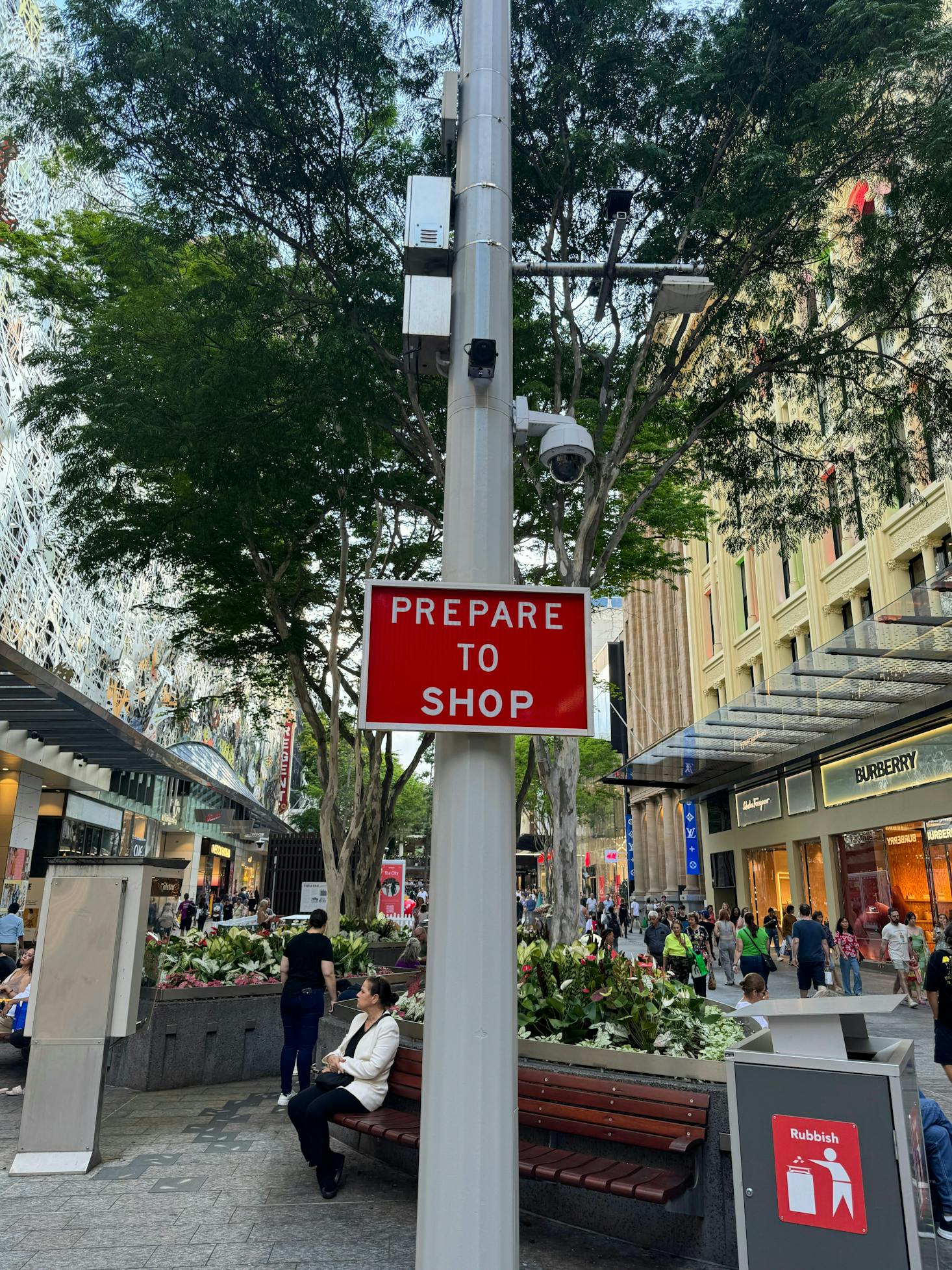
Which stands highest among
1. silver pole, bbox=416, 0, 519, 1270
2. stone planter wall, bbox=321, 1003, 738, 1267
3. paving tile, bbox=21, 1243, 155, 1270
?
silver pole, bbox=416, 0, 519, 1270

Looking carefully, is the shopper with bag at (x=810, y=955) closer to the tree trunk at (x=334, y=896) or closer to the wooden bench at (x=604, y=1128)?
the tree trunk at (x=334, y=896)

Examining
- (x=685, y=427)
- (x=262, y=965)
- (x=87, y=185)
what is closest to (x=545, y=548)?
→ (x=685, y=427)

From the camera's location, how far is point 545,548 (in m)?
16.1

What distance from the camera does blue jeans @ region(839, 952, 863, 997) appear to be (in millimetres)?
17500

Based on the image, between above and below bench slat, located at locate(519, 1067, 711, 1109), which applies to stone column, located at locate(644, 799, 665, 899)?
above

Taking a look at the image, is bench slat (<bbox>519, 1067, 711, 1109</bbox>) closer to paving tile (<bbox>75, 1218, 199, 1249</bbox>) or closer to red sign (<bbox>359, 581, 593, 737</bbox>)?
paving tile (<bbox>75, 1218, 199, 1249</bbox>)

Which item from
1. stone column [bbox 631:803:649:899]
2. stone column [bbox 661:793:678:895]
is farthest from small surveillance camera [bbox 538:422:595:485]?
stone column [bbox 631:803:649:899]

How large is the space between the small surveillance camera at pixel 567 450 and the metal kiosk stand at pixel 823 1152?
254 cm

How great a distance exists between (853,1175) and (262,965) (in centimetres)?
936

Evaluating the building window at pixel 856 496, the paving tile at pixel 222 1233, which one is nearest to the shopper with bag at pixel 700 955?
the building window at pixel 856 496

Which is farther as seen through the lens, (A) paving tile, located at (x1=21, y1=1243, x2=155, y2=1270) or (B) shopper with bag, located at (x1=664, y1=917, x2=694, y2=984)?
(B) shopper with bag, located at (x1=664, y1=917, x2=694, y2=984)

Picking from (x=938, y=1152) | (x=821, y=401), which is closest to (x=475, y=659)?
(x=938, y=1152)

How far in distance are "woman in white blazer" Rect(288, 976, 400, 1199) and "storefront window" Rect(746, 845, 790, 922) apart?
26.0 m

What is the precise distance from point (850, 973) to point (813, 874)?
36.0ft
